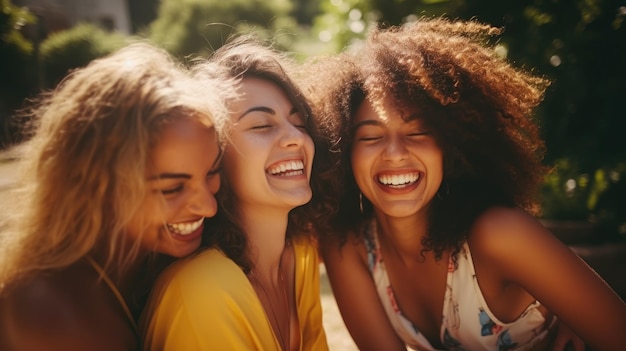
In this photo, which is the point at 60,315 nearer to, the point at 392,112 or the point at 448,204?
the point at 392,112

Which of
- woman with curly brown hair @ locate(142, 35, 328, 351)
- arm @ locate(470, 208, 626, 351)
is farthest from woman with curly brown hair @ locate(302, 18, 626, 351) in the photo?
woman with curly brown hair @ locate(142, 35, 328, 351)

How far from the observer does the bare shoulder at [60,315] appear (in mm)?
1800

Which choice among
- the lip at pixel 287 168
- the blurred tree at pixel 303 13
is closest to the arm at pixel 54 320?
the lip at pixel 287 168

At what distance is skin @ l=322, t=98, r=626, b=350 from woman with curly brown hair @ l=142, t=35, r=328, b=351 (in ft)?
1.00

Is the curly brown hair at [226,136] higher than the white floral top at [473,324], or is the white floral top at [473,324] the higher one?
the curly brown hair at [226,136]

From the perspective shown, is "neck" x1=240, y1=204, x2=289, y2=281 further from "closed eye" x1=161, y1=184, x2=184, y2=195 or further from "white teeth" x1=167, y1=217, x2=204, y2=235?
"closed eye" x1=161, y1=184, x2=184, y2=195

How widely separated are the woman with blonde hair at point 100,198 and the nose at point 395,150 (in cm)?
94

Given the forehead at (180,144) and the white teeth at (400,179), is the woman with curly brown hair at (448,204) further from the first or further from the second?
the forehead at (180,144)

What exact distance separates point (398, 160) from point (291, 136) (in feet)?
1.91

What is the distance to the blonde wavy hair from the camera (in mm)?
1958

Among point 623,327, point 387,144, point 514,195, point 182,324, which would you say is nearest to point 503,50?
point 514,195

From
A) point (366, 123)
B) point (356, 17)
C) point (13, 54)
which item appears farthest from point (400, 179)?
point (13, 54)

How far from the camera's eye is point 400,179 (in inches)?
106

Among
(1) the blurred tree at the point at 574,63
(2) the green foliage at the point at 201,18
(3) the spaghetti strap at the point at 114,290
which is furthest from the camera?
(2) the green foliage at the point at 201,18
